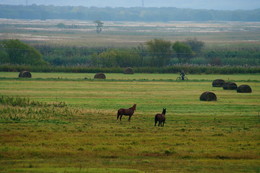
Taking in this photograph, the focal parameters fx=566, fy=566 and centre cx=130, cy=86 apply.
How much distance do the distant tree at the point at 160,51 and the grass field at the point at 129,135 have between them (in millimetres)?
41305

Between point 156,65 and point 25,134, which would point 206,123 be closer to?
point 25,134

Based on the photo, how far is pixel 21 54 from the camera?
8175 cm

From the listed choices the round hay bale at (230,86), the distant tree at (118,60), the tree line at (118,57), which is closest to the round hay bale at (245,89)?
the round hay bale at (230,86)

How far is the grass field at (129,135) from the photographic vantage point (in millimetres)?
16516

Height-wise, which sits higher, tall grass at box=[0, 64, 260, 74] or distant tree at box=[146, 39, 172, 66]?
distant tree at box=[146, 39, 172, 66]

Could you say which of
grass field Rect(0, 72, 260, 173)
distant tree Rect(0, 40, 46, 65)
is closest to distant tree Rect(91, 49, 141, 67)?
distant tree Rect(0, 40, 46, 65)

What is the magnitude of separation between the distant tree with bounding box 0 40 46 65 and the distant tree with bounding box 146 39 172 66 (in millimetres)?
16486

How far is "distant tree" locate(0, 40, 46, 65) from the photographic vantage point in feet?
267

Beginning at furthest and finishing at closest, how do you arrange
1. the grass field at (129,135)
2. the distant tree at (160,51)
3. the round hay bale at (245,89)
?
the distant tree at (160,51) < the round hay bale at (245,89) < the grass field at (129,135)

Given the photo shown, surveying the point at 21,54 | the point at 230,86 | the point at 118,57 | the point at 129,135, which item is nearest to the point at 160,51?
the point at 118,57

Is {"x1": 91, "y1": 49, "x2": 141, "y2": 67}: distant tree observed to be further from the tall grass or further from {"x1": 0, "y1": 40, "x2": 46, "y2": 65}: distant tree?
{"x1": 0, "y1": 40, "x2": 46, "y2": 65}: distant tree

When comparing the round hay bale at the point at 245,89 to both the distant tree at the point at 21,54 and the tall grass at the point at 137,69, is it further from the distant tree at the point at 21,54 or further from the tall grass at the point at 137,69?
the distant tree at the point at 21,54

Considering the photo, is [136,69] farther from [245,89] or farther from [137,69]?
[245,89]

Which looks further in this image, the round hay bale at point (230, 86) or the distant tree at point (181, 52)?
the distant tree at point (181, 52)
